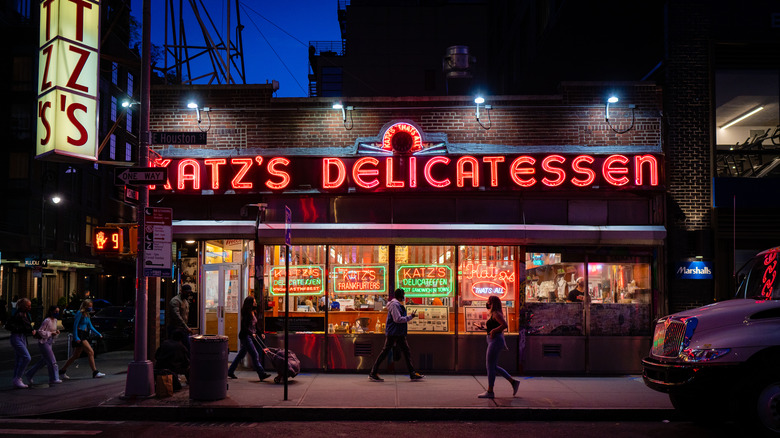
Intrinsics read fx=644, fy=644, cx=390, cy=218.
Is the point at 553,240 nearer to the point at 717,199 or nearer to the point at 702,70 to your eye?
the point at 717,199

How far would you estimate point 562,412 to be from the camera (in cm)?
1020

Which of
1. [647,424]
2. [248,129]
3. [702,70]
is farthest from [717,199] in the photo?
[248,129]

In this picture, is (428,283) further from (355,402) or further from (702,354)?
(702,354)

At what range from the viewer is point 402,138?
14586mm

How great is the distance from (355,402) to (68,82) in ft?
26.2

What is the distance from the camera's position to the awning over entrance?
14.1m

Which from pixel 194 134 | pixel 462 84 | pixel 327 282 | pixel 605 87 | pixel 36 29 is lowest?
pixel 327 282

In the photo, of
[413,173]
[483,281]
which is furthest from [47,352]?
[483,281]

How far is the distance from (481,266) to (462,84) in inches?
925

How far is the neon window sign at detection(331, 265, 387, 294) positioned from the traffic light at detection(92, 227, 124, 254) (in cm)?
472

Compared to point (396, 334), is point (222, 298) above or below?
above

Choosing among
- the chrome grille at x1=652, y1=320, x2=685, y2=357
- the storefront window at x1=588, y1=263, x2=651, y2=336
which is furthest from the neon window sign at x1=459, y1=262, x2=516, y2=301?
the chrome grille at x1=652, y1=320, x2=685, y2=357

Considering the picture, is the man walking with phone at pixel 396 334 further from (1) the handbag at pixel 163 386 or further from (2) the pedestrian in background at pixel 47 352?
(2) the pedestrian in background at pixel 47 352

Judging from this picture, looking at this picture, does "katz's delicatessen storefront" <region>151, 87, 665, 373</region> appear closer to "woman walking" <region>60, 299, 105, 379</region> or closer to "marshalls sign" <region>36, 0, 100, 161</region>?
"marshalls sign" <region>36, 0, 100, 161</region>
